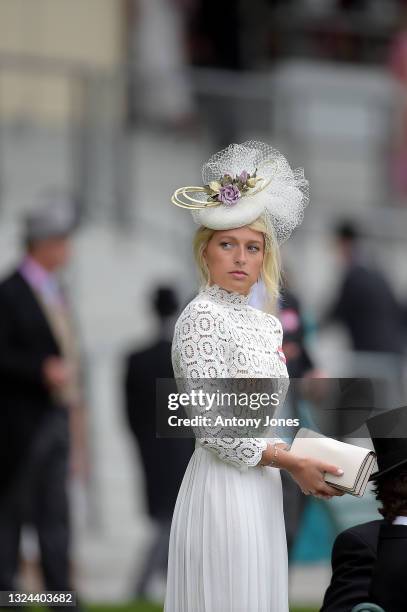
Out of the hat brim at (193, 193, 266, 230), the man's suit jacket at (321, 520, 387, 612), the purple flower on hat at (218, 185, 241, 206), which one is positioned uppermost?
the purple flower on hat at (218, 185, 241, 206)

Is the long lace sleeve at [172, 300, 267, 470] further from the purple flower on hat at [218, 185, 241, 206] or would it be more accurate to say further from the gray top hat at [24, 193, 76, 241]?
the gray top hat at [24, 193, 76, 241]

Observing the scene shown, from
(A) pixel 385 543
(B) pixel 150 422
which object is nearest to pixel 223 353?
(A) pixel 385 543

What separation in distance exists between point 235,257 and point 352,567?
86 centimetres

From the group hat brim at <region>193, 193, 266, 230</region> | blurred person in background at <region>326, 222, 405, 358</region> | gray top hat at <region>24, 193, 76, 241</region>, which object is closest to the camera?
hat brim at <region>193, 193, 266, 230</region>

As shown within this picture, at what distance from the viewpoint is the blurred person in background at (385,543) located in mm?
4230

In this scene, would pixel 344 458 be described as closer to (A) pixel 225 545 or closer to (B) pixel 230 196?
(A) pixel 225 545

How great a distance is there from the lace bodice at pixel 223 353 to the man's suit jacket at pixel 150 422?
13.7 feet

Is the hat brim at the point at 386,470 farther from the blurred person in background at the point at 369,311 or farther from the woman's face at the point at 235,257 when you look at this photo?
the blurred person in background at the point at 369,311

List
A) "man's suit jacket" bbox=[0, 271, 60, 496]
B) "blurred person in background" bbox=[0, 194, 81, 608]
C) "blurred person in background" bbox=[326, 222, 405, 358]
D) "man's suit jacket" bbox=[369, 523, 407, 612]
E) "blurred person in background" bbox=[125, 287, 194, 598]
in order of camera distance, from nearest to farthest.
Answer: "man's suit jacket" bbox=[369, 523, 407, 612] → "blurred person in background" bbox=[0, 194, 81, 608] → "man's suit jacket" bbox=[0, 271, 60, 496] → "blurred person in background" bbox=[125, 287, 194, 598] → "blurred person in background" bbox=[326, 222, 405, 358]

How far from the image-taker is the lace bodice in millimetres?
4387

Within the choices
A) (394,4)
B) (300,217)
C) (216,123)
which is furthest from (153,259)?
(300,217)

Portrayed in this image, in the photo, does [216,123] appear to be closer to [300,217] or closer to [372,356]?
[372,356]

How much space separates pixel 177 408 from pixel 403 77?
1017 centimetres

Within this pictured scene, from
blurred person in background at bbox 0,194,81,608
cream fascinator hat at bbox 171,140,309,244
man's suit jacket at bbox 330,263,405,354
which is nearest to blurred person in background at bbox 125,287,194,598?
blurred person in background at bbox 0,194,81,608
